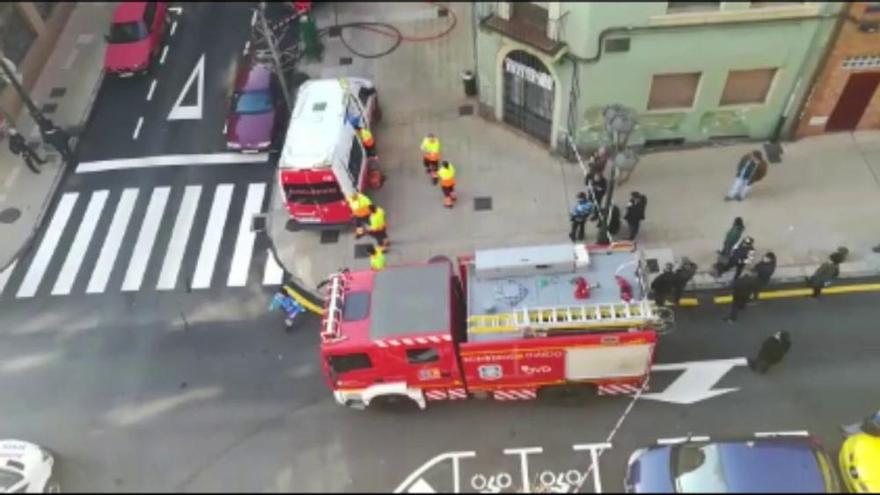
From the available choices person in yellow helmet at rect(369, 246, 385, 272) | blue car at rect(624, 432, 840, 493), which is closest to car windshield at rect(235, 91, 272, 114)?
person in yellow helmet at rect(369, 246, 385, 272)

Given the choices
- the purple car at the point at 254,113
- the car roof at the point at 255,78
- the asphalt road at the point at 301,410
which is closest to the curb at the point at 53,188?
the asphalt road at the point at 301,410

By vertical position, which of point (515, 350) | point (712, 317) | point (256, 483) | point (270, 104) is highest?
point (270, 104)

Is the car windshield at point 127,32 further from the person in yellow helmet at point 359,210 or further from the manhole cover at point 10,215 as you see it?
the person in yellow helmet at point 359,210

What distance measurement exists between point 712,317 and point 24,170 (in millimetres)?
20329

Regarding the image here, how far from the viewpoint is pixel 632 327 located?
14.0m

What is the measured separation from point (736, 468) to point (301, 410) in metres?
9.13

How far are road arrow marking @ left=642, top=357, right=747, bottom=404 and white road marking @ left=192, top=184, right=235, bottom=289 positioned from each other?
37.8 feet

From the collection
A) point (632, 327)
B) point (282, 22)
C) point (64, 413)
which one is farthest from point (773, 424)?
point (282, 22)

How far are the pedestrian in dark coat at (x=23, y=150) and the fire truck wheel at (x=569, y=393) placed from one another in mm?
16731

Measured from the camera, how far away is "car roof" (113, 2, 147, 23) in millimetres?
24859

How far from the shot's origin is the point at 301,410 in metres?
16.5

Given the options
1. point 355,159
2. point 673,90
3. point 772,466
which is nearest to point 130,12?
point 355,159

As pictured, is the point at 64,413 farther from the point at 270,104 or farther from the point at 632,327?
the point at 632,327

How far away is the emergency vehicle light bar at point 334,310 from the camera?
14391mm
